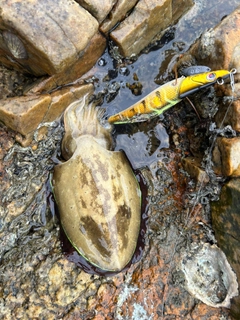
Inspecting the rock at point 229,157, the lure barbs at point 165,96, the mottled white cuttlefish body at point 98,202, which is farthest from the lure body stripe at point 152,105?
the rock at point 229,157

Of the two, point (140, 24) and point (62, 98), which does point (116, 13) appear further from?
point (62, 98)

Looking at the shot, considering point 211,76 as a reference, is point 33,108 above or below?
above

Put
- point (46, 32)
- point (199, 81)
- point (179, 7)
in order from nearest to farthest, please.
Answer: point (46, 32) < point (199, 81) < point (179, 7)

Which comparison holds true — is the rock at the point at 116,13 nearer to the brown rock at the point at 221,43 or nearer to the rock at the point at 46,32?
the rock at the point at 46,32

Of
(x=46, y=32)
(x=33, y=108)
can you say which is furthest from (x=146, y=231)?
(x=46, y=32)

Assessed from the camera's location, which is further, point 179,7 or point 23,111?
point 179,7

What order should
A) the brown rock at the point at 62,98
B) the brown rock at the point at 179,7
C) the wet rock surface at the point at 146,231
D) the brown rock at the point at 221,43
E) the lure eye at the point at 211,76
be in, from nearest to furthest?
the lure eye at the point at 211,76, the wet rock surface at the point at 146,231, the brown rock at the point at 221,43, the brown rock at the point at 62,98, the brown rock at the point at 179,7

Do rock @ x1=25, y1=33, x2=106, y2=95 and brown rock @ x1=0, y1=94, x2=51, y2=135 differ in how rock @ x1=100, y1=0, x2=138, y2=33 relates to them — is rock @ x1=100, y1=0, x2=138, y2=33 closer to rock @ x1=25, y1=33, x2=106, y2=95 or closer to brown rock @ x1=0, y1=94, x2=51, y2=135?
rock @ x1=25, y1=33, x2=106, y2=95

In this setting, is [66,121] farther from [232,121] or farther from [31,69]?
[232,121]
